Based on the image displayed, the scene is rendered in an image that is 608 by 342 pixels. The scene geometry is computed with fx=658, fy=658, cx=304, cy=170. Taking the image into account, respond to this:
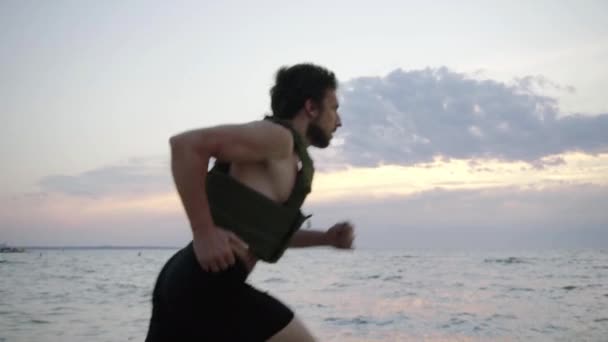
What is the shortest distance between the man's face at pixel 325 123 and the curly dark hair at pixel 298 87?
1.1 inches

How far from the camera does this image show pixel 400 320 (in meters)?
14.7

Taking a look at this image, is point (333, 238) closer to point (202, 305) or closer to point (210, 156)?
point (202, 305)

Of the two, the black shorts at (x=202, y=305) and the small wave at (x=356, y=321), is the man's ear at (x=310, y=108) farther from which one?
the small wave at (x=356, y=321)

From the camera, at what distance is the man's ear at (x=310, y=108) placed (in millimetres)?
2461

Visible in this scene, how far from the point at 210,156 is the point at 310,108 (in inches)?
19.9

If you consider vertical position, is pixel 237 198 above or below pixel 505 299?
Answer: above

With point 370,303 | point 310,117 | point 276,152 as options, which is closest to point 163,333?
point 276,152

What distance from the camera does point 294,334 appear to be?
261cm

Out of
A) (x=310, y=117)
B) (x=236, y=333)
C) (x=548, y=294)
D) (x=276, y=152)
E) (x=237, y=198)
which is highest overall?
(x=310, y=117)

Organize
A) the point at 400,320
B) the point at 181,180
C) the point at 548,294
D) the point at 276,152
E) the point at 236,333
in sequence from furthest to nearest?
1. the point at 548,294
2. the point at 400,320
3. the point at 236,333
4. the point at 276,152
5. the point at 181,180

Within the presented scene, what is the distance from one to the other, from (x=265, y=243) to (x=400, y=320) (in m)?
13.0

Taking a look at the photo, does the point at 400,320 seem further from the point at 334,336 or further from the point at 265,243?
the point at 265,243

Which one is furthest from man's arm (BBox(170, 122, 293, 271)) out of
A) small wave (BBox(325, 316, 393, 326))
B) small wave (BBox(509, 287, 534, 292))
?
small wave (BBox(509, 287, 534, 292))

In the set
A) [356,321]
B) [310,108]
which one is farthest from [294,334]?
[356,321]
